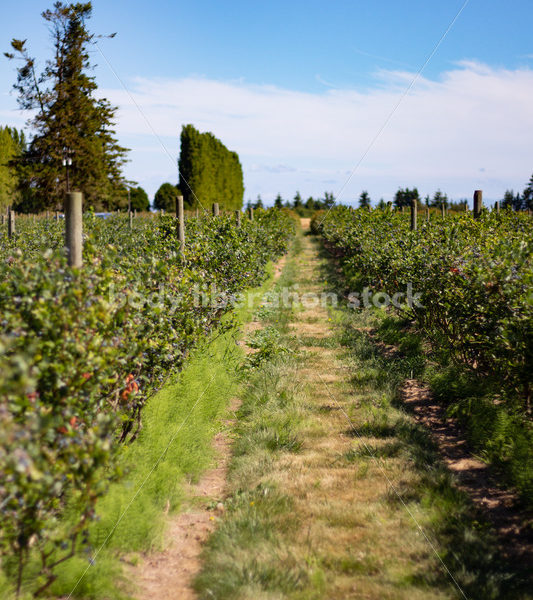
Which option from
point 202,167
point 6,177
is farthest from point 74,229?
point 6,177

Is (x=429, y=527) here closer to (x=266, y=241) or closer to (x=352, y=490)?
(x=352, y=490)

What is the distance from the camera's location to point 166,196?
179 ft

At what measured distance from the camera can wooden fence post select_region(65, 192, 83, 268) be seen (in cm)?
346

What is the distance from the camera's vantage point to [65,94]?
25297mm

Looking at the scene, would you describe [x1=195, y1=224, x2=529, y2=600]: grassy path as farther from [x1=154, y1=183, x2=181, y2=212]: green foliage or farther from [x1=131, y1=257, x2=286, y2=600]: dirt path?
[x1=154, y1=183, x2=181, y2=212]: green foliage

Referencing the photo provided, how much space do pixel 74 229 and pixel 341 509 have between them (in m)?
2.75

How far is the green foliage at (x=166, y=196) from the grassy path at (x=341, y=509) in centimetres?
4860

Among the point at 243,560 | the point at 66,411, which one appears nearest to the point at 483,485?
the point at 243,560

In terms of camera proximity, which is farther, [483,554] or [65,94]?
[65,94]

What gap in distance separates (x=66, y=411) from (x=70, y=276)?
0.92 m

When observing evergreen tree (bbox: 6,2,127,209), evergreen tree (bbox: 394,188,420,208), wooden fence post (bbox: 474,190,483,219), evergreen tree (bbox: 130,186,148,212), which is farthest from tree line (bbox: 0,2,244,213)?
evergreen tree (bbox: 394,188,420,208)

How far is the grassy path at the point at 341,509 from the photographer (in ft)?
9.38

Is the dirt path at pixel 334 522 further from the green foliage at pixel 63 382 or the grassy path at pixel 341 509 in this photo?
the green foliage at pixel 63 382

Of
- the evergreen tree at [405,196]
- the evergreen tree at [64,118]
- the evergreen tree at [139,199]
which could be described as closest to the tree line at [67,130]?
the evergreen tree at [64,118]
